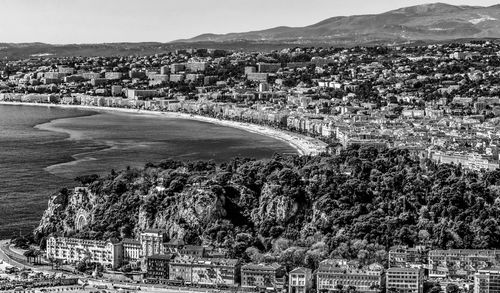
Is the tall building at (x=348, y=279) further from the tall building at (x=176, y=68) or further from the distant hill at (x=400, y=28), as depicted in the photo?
the distant hill at (x=400, y=28)

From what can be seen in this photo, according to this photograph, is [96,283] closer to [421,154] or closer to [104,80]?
[421,154]

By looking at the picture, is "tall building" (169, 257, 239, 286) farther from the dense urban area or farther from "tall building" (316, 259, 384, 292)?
"tall building" (316, 259, 384, 292)

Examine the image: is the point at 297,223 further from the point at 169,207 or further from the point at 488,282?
the point at 488,282

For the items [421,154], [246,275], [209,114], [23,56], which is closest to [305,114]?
[209,114]

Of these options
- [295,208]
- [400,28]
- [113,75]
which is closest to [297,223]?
[295,208]

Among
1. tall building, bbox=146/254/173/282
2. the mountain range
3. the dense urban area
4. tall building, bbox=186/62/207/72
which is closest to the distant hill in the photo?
the mountain range

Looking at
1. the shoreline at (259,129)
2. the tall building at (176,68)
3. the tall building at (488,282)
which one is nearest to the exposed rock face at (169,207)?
the tall building at (488,282)
